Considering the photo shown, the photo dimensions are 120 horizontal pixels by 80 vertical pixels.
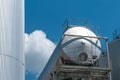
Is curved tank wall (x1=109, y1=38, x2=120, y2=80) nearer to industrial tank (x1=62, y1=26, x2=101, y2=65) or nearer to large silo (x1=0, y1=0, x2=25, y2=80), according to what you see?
industrial tank (x1=62, y1=26, x2=101, y2=65)

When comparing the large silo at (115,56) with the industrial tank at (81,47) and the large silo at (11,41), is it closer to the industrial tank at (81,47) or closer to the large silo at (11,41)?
the industrial tank at (81,47)

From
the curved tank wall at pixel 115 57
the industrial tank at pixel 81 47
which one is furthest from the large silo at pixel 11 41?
the curved tank wall at pixel 115 57

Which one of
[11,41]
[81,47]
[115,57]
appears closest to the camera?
[11,41]

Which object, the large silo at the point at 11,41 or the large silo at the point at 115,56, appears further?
the large silo at the point at 115,56

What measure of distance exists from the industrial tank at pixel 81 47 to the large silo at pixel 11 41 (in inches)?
330

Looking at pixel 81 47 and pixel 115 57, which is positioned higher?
pixel 81 47

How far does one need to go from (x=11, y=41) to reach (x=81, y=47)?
963cm

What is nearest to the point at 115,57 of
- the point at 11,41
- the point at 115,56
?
the point at 115,56

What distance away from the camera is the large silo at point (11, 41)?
10.1 m

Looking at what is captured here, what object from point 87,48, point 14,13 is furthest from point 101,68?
point 14,13

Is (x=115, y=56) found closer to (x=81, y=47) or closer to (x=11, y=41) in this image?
(x=81, y=47)

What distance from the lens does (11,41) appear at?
34.7 ft

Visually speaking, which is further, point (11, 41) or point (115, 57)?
point (115, 57)

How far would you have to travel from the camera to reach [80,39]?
2002 centimetres
